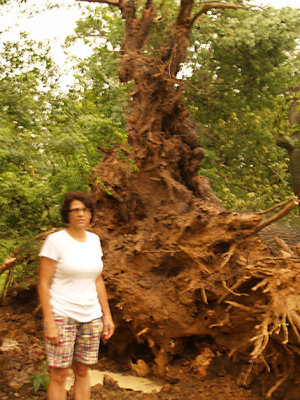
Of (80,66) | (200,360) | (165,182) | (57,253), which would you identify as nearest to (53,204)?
(165,182)

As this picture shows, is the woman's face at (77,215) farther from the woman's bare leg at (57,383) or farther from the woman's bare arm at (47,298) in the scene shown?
the woman's bare leg at (57,383)

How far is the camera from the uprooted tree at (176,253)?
4.41 m

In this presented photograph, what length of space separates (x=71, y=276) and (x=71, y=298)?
15 cm

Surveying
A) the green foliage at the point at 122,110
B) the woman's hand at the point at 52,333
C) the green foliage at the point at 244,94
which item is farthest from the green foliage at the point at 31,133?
the green foliage at the point at 244,94

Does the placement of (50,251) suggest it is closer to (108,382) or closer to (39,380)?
(39,380)

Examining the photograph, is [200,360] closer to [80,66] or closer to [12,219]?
[12,219]

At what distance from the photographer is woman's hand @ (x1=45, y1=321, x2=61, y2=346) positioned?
270 cm

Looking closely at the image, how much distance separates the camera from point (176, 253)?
5.37 metres

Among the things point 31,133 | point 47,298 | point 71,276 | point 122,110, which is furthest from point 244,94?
point 47,298

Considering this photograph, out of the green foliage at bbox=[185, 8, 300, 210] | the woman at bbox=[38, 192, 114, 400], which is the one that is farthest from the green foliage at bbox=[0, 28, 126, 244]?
the green foliage at bbox=[185, 8, 300, 210]

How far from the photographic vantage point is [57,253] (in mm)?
2736

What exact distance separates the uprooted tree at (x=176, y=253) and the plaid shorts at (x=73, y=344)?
162 centimetres

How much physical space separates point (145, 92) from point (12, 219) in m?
2.81

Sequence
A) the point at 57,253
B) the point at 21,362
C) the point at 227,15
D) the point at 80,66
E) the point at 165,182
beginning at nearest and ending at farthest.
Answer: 1. the point at 57,253
2. the point at 21,362
3. the point at 165,182
4. the point at 80,66
5. the point at 227,15
